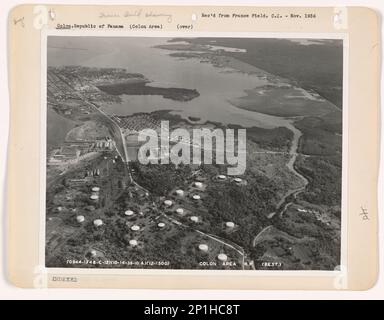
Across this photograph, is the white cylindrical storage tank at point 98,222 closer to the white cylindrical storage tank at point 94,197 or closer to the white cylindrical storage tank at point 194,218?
the white cylindrical storage tank at point 94,197

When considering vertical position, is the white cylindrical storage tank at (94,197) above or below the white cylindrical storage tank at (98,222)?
above

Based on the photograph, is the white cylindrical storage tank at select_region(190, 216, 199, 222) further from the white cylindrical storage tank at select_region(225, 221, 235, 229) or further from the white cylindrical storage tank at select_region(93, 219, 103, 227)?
the white cylindrical storage tank at select_region(93, 219, 103, 227)

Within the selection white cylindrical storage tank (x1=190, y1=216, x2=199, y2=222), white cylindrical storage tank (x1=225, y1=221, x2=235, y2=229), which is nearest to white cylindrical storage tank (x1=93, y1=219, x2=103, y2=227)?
white cylindrical storage tank (x1=190, y1=216, x2=199, y2=222)

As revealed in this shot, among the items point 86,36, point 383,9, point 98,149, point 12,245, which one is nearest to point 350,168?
point 383,9

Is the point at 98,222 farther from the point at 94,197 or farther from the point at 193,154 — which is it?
the point at 193,154

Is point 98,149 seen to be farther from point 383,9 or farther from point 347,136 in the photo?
point 383,9

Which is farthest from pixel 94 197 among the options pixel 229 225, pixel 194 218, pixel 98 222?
pixel 229 225

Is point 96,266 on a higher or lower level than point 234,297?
higher

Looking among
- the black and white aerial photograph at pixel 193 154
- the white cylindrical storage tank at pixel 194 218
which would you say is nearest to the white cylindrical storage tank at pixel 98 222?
the black and white aerial photograph at pixel 193 154
